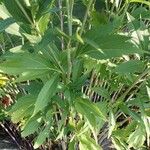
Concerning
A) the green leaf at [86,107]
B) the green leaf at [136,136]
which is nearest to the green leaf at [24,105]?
the green leaf at [86,107]

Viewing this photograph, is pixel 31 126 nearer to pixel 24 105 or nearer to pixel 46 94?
pixel 24 105

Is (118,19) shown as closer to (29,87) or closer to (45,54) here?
(45,54)

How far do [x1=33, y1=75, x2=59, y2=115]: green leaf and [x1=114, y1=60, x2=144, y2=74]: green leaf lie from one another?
24cm

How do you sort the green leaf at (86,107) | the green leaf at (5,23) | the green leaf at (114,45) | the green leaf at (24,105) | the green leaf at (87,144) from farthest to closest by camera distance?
1. the green leaf at (87,144)
2. the green leaf at (24,105)
3. the green leaf at (86,107)
4. the green leaf at (114,45)
5. the green leaf at (5,23)

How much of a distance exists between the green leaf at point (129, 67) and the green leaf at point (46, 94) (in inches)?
9.5

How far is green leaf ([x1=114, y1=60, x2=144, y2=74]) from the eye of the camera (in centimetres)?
148

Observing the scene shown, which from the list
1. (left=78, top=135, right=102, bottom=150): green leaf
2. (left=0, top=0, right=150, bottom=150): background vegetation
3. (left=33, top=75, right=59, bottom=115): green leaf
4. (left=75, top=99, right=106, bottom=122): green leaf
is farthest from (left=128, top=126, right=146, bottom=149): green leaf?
(left=33, top=75, right=59, bottom=115): green leaf

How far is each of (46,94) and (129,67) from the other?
34cm

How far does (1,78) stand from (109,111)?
0.64 m

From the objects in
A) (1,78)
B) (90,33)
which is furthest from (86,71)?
(1,78)

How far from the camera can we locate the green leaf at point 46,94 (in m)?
1.35

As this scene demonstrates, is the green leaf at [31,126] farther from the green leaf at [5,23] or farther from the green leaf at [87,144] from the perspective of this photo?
the green leaf at [5,23]

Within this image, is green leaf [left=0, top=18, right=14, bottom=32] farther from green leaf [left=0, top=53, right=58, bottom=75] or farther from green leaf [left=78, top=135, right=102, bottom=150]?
green leaf [left=78, top=135, right=102, bottom=150]

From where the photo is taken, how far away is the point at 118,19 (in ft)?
4.85
